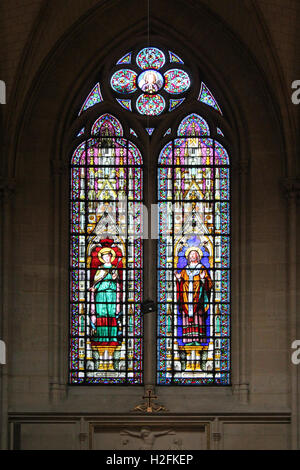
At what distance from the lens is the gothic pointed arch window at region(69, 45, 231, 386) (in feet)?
97.0

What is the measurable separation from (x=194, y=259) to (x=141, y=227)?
1075 mm

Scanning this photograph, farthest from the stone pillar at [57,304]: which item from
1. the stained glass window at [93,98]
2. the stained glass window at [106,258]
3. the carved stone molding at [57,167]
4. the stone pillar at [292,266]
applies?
the stone pillar at [292,266]

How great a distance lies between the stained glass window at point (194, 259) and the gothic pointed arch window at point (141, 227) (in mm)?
17

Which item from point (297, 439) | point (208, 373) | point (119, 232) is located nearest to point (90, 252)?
point (119, 232)

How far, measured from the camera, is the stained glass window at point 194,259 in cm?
2952

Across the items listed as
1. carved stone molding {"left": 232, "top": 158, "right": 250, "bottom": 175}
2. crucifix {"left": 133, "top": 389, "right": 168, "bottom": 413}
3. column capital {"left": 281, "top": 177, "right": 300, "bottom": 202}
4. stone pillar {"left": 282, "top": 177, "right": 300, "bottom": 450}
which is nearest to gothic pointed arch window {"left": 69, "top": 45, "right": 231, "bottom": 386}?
carved stone molding {"left": 232, "top": 158, "right": 250, "bottom": 175}

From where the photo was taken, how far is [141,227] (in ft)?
98.1

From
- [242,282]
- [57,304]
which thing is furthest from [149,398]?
[242,282]

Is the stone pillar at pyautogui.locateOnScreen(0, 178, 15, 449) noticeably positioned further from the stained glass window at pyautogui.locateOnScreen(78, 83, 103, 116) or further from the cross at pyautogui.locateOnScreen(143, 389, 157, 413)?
the cross at pyautogui.locateOnScreen(143, 389, 157, 413)

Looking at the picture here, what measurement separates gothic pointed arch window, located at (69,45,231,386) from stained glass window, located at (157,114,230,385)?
0.7 inches

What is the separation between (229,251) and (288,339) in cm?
193

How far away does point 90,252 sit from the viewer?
29.9 meters

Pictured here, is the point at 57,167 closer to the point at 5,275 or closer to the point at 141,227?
the point at 141,227
